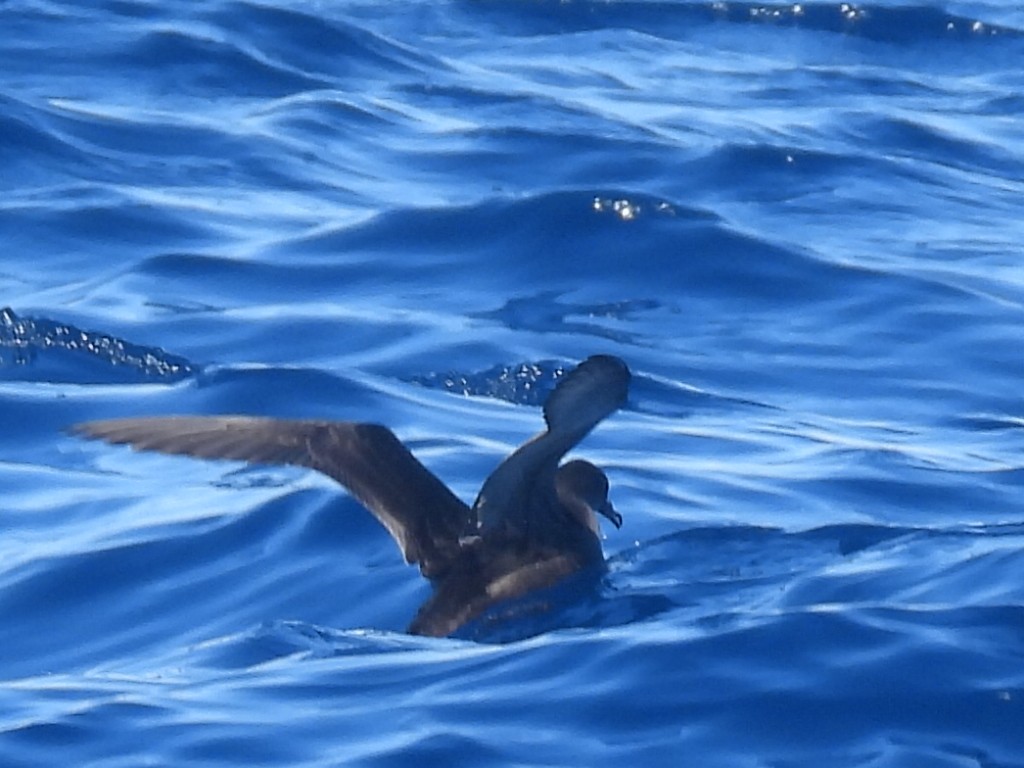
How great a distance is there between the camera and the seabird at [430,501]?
8172mm

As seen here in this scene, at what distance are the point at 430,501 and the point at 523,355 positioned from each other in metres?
3.51

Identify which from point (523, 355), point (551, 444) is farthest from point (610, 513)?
point (523, 355)

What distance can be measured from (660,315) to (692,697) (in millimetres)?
6343

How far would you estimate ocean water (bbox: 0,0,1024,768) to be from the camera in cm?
669

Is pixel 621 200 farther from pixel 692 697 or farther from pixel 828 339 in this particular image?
pixel 692 697

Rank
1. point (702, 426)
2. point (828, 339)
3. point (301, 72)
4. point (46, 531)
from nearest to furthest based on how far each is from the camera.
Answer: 1. point (46, 531)
2. point (702, 426)
3. point (828, 339)
4. point (301, 72)

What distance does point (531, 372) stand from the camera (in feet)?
38.2

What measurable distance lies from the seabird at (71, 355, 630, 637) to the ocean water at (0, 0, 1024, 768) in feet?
0.83

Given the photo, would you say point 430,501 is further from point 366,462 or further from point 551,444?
point 551,444

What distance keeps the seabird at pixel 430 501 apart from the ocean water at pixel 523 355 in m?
0.25

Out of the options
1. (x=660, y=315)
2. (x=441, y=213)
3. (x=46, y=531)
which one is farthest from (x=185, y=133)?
(x=46, y=531)

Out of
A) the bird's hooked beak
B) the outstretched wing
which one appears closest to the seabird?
the outstretched wing

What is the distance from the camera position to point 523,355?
11.8m

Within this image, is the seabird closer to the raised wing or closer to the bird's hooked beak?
the raised wing
